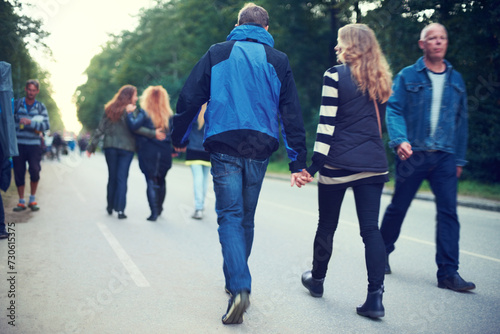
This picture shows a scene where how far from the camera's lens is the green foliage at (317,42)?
13.4 metres

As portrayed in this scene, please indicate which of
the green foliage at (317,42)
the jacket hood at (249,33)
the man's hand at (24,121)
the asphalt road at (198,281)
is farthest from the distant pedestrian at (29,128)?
the jacket hood at (249,33)

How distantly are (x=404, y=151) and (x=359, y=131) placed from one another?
69 centimetres

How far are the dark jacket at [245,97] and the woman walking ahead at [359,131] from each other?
0.82ft

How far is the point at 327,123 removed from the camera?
3439 mm

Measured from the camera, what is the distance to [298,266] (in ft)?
15.9

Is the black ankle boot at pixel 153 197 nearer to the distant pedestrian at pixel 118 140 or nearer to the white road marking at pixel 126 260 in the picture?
the distant pedestrian at pixel 118 140

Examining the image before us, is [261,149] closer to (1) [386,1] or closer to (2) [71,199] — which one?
(2) [71,199]

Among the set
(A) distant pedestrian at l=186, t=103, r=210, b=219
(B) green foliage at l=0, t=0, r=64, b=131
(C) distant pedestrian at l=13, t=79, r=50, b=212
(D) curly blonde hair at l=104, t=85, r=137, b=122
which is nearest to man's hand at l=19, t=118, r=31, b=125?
(C) distant pedestrian at l=13, t=79, r=50, b=212

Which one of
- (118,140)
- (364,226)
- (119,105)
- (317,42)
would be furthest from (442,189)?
(317,42)

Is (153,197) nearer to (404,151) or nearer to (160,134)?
(160,134)

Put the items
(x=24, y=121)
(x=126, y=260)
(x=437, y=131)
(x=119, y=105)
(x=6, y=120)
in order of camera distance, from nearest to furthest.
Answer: (x=437, y=131), (x=126, y=260), (x=6, y=120), (x=24, y=121), (x=119, y=105)

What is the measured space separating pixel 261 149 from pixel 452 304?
1.99 m

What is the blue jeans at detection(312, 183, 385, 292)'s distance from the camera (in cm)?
338

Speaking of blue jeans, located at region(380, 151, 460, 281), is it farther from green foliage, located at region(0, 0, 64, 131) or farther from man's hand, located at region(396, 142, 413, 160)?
green foliage, located at region(0, 0, 64, 131)
